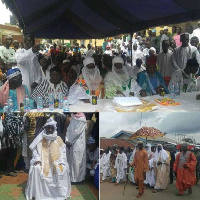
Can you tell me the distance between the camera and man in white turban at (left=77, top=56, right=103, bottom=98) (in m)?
4.27

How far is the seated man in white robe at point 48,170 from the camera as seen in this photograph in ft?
10.9

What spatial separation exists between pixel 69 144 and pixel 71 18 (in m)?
6.42

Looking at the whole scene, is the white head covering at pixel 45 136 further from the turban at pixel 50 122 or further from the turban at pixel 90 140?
the turban at pixel 90 140

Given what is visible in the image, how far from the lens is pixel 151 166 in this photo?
9.13 feet

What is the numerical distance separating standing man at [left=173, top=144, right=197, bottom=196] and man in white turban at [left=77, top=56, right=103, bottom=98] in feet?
5.78

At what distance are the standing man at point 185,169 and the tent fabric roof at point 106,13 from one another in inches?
120

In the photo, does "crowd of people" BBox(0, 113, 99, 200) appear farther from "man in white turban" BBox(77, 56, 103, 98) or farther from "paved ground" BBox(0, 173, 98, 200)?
"man in white turban" BBox(77, 56, 103, 98)

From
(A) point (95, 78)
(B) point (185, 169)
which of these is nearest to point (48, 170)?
(B) point (185, 169)

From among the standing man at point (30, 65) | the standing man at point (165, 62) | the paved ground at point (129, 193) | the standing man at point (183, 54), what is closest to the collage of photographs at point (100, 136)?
the paved ground at point (129, 193)

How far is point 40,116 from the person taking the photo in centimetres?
317

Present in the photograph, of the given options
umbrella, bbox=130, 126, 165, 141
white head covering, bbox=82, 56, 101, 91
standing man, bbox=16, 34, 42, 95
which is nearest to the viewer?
umbrella, bbox=130, 126, 165, 141

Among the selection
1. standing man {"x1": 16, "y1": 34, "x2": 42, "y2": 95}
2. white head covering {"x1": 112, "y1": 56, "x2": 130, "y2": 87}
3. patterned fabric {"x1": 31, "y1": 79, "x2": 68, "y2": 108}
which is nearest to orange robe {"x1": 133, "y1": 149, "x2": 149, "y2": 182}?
patterned fabric {"x1": 31, "y1": 79, "x2": 68, "y2": 108}

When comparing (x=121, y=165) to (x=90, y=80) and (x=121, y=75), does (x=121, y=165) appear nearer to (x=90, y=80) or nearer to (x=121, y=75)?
(x=90, y=80)

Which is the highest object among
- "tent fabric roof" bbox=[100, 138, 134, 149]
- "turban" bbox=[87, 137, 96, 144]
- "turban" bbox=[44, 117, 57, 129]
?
"turban" bbox=[44, 117, 57, 129]
